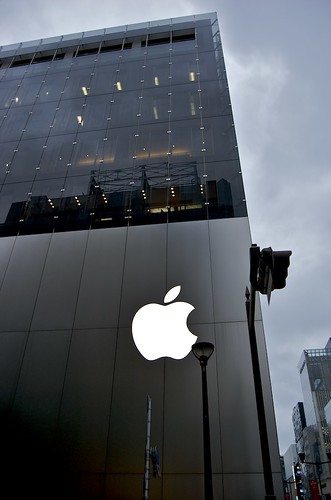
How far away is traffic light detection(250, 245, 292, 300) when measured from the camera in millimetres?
2988

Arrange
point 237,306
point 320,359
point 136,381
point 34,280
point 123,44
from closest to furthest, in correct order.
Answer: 1. point 136,381
2. point 237,306
3. point 34,280
4. point 123,44
5. point 320,359

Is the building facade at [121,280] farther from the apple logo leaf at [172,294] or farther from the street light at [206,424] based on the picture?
the street light at [206,424]

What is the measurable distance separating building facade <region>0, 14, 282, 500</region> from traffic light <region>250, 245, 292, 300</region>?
18.1 feet

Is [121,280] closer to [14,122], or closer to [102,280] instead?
[102,280]

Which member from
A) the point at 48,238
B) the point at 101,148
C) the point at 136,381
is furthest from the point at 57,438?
the point at 101,148

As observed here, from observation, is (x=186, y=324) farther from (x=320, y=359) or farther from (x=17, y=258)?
(x=320, y=359)

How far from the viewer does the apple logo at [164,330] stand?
891cm


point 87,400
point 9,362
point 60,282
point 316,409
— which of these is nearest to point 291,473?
point 316,409

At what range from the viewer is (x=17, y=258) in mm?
11461

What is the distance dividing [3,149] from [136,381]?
41.7 feet

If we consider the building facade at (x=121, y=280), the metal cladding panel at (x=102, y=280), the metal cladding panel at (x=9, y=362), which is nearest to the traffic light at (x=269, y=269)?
the building facade at (x=121, y=280)

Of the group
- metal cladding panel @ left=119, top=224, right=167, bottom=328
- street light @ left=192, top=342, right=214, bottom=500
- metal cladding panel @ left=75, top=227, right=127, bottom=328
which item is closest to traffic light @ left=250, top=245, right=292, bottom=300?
street light @ left=192, top=342, right=214, bottom=500

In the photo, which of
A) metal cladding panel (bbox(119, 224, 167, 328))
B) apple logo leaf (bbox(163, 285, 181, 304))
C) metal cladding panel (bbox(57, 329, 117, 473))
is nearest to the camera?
metal cladding panel (bbox(57, 329, 117, 473))

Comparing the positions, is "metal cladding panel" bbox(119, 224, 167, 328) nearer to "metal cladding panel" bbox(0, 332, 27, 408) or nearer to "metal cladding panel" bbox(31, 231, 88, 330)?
"metal cladding panel" bbox(31, 231, 88, 330)
